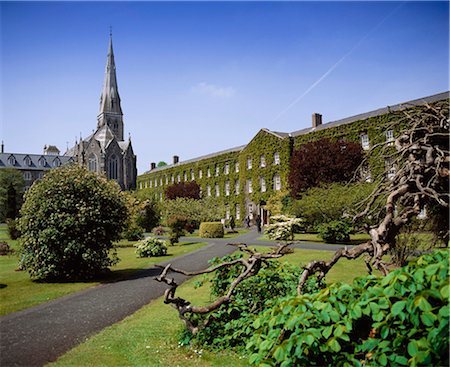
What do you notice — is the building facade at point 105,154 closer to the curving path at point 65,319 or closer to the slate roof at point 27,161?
the slate roof at point 27,161

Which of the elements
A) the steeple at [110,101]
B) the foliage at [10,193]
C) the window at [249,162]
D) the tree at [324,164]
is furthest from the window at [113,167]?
the tree at [324,164]

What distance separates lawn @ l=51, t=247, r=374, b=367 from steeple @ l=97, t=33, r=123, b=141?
9640 centimetres

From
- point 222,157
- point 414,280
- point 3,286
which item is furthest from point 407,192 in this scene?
point 222,157

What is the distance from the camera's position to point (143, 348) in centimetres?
614

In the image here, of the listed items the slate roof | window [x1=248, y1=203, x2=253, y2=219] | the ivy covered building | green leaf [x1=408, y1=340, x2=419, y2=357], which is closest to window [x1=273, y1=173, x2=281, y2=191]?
the ivy covered building

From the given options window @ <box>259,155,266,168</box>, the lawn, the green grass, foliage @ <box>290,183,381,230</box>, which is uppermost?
window @ <box>259,155,266,168</box>

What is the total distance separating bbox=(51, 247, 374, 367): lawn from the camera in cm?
541

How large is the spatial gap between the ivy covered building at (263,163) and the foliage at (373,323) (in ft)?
94.6

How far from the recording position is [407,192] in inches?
173

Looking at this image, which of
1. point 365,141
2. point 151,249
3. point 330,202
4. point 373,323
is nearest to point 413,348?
point 373,323

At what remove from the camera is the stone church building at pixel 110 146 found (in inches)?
3393

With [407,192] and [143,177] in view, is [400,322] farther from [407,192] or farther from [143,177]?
[143,177]

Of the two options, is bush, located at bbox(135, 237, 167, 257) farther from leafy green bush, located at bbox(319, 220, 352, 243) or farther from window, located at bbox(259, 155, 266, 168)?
window, located at bbox(259, 155, 266, 168)

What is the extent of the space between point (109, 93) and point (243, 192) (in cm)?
6769
